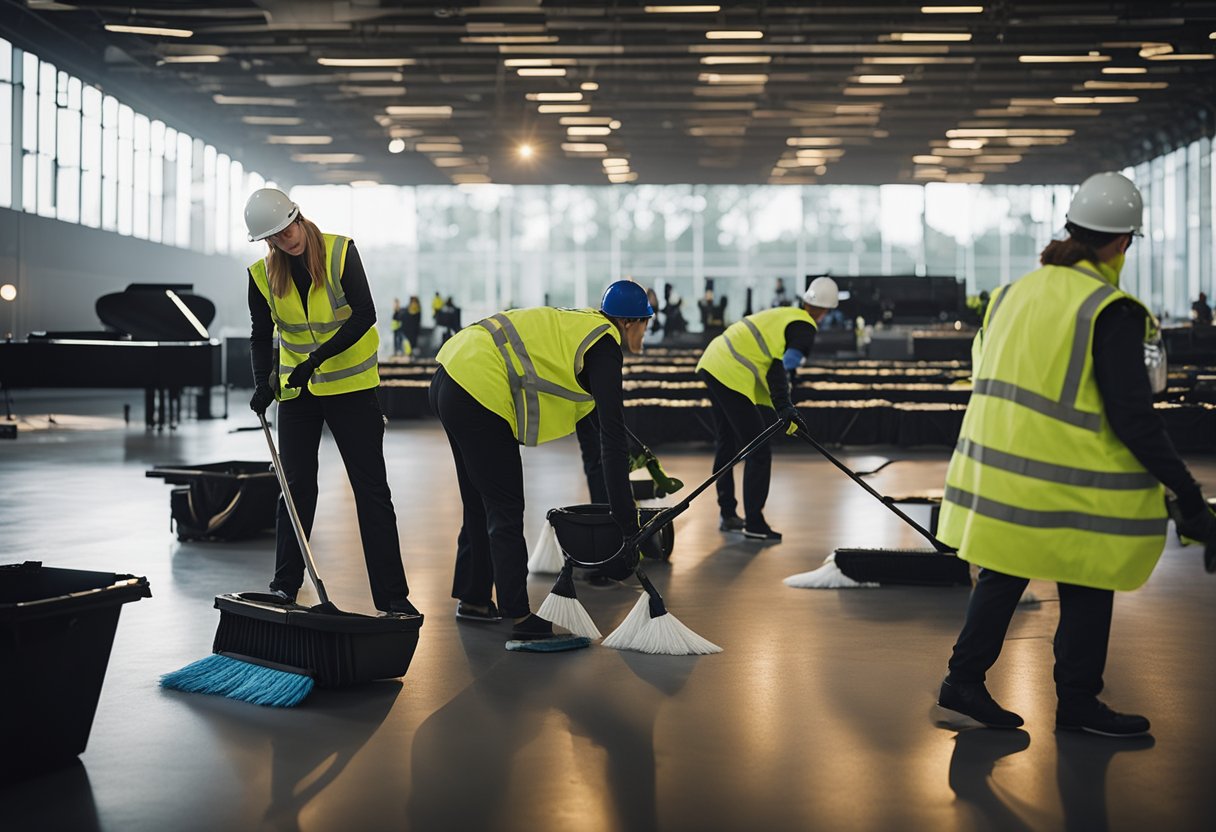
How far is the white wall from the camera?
83.3 ft

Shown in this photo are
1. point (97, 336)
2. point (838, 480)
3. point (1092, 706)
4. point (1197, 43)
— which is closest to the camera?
point (1092, 706)

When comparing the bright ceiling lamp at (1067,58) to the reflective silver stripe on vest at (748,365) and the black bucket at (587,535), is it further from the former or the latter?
the black bucket at (587,535)

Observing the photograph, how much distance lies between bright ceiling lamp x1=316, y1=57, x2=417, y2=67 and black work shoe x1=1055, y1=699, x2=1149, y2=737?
22085mm

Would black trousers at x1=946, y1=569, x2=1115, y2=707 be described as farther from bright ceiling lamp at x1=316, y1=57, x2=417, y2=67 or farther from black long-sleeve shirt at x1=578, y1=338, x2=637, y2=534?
bright ceiling lamp at x1=316, y1=57, x2=417, y2=67

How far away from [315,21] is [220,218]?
19.5 m

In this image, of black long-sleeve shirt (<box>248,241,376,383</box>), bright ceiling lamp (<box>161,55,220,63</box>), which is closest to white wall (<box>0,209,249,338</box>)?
bright ceiling lamp (<box>161,55,220,63</box>)

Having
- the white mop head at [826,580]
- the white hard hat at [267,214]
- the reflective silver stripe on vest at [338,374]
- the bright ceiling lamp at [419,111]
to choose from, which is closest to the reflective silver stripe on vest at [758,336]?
the white mop head at [826,580]

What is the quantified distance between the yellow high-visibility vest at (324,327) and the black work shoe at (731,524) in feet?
12.4

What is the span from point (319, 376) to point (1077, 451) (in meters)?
2.79

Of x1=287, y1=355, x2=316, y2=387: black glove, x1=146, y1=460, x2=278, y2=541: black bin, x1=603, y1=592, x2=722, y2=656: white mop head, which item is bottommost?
x1=603, y1=592, x2=722, y2=656: white mop head

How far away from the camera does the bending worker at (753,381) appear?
8055 millimetres

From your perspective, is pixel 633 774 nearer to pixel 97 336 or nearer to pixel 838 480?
pixel 838 480

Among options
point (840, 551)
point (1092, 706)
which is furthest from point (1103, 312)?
point (840, 551)

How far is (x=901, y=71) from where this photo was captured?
25.8m
